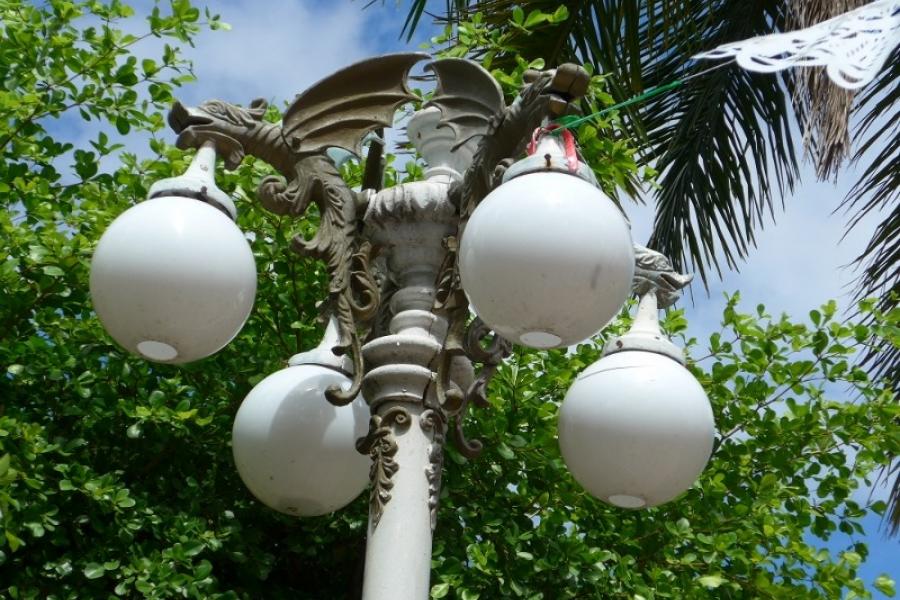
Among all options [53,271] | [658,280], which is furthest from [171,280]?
[53,271]

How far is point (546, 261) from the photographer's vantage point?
97.4 inches

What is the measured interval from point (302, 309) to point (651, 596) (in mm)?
1737

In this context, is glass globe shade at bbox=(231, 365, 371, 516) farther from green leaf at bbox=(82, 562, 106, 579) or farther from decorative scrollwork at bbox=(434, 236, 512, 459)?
green leaf at bbox=(82, 562, 106, 579)

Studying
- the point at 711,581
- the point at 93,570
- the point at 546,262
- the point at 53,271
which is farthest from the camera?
the point at 53,271

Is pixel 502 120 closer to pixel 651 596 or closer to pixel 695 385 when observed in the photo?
pixel 695 385

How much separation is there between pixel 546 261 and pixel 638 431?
0.59 m

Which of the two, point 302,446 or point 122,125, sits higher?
point 122,125

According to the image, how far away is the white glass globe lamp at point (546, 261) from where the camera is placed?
8.14ft

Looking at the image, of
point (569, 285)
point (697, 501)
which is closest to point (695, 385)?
point (569, 285)

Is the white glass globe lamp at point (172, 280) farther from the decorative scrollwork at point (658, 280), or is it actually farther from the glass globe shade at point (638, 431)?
the decorative scrollwork at point (658, 280)

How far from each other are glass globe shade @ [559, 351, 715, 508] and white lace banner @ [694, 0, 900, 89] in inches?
27.8

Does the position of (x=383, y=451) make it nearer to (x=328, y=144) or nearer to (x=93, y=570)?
(x=328, y=144)

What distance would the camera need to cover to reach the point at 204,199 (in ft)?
9.66

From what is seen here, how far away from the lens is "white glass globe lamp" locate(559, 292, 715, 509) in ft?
9.51
